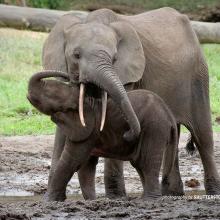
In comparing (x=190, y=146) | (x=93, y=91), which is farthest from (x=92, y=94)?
(x=190, y=146)

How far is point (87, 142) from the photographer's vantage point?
8.71 m

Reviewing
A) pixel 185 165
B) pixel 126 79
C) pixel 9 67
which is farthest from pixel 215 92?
pixel 126 79

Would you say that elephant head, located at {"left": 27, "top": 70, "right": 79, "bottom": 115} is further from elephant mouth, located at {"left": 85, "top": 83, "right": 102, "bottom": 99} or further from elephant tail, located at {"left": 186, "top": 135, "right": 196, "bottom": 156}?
elephant tail, located at {"left": 186, "top": 135, "right": 196, "bottom": 156}

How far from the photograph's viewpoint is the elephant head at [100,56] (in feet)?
28.2

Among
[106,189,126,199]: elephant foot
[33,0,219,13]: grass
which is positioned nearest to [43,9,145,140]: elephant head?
[106,189,126,199]: elephant foot

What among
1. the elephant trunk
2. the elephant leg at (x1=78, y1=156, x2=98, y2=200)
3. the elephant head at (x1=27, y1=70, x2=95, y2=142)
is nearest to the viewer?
the elephant trunk

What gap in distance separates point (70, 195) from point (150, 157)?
171 cm

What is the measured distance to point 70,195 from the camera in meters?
10.2

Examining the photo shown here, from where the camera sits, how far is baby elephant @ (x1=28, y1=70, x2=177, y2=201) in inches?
342

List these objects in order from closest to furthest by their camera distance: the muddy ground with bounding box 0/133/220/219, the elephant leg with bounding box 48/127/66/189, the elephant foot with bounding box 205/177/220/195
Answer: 1. the muddy ground with bounding box 0/133/220/219
2. the elephant leg with bounding box 48/127/66/189
3. the elephant foot with bounding box 205/177/220/195

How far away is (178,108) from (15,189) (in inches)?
68.6

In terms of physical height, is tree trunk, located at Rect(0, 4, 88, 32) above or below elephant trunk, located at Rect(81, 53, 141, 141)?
above

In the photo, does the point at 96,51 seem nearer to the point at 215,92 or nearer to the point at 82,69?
the point at 82,69

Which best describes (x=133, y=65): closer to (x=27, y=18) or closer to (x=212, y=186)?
(x=212, y=186)
